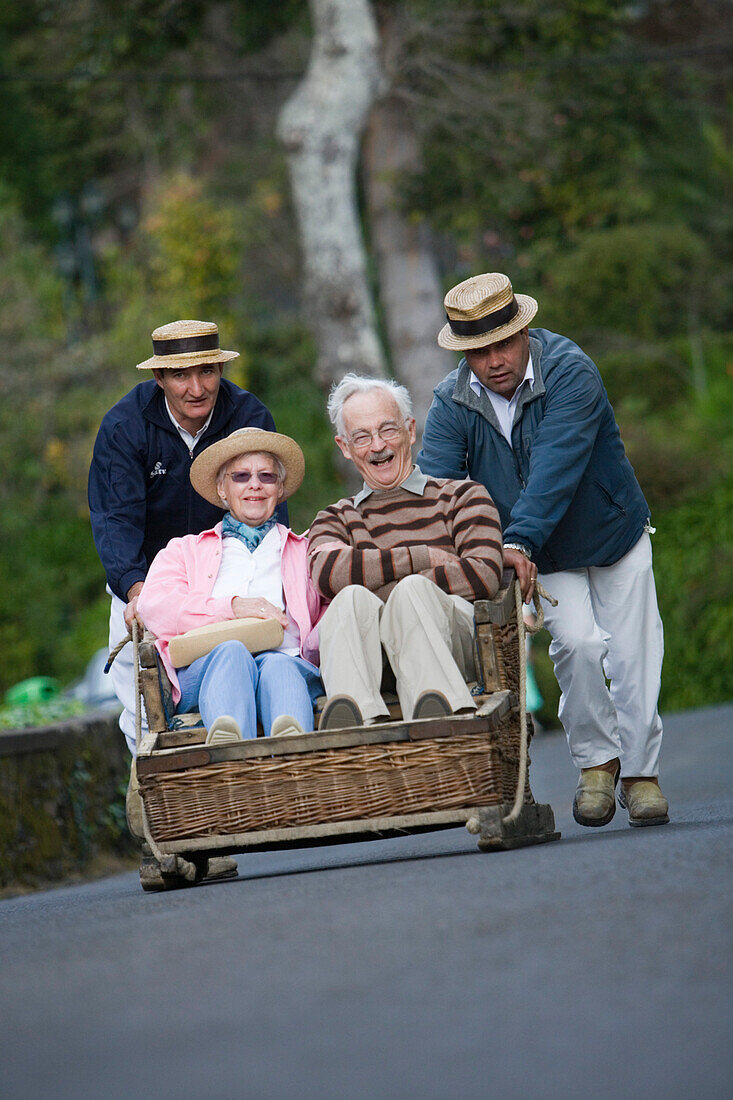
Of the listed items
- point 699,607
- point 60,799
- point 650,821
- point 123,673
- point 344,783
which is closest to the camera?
point 344,783

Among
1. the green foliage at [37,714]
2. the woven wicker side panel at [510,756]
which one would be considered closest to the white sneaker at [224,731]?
the woven wicker side panel at [510,756]

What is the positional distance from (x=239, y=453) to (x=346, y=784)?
4.74 feet

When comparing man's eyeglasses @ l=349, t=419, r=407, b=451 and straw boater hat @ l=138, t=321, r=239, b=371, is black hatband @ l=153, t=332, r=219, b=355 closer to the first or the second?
straw boater hat @ l=138, t=321, r=239, b=371

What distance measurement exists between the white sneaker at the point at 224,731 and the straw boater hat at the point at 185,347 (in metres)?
1.65

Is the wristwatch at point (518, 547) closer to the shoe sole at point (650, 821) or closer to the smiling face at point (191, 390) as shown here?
the shoe sole at point (650, 821)

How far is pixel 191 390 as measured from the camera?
6.75 m

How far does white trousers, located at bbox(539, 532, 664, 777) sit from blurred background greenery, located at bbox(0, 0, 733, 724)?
31.9ft

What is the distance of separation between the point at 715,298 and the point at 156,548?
56.8 feet

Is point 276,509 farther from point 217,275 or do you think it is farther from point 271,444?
point 217,275

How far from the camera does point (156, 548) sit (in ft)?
22.9

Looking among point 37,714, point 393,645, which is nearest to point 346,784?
point 393,645

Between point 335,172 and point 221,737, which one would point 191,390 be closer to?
point 221,737

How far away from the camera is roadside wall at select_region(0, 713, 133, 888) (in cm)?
824

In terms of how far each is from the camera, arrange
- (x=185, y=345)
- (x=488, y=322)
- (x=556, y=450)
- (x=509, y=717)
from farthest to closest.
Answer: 1. (x=185, y=345)
2. (x=488, y=322)
3. (x=556, y=450)
4. (x=509, y=717)
